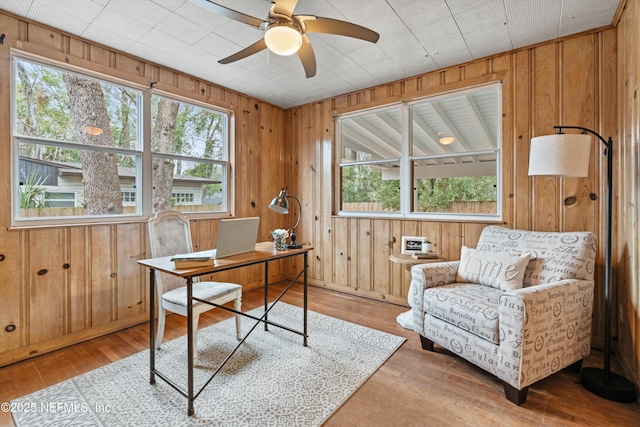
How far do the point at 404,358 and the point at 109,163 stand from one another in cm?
317

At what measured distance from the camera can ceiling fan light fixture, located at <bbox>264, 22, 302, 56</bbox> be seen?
176 centimetres

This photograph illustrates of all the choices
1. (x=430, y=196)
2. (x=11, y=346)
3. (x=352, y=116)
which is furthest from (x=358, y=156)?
(x=11, y=346)

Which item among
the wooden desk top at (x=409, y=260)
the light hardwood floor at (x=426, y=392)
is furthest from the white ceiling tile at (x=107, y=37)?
the wooden desk top at (x=409, y=260)

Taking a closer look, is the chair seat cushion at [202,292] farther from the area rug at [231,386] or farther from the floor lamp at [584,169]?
the floor lamp at [584,169]

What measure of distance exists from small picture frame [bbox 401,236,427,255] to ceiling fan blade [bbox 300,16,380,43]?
2.08 meters

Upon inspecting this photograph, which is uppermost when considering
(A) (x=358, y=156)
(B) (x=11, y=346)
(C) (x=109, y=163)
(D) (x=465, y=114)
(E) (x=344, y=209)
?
(D) (x=465, y=114)

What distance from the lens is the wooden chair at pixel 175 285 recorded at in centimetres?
221

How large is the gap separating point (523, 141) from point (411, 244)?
1457 mm

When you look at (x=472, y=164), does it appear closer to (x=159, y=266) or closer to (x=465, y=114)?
(x=465, y=114)

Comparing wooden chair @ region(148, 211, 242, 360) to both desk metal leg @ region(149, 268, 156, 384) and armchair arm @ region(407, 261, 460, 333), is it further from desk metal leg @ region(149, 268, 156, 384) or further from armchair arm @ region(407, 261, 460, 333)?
armchair arm @ region(407, 261, 460, 333)

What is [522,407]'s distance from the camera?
1764 mm

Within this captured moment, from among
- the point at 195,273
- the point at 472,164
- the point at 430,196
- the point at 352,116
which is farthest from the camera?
the point at 352,116

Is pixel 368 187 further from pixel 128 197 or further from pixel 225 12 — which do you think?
pixel 128 197

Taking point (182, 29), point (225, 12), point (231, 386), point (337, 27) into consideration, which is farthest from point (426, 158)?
point (231, 386)
